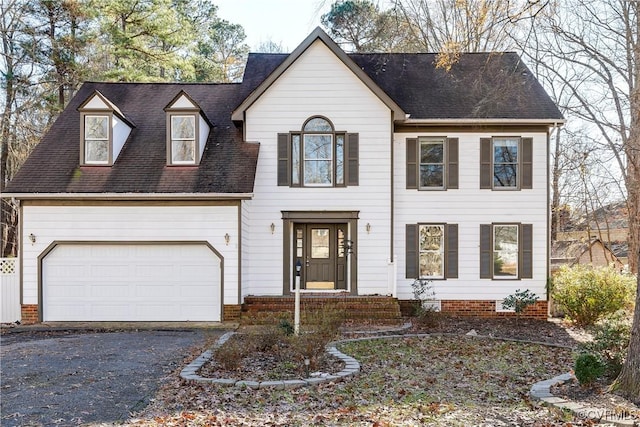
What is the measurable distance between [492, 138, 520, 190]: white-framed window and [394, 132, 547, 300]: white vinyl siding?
25cm

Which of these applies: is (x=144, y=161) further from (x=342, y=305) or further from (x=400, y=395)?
(x=400, y=395)

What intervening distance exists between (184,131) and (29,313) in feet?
20.4

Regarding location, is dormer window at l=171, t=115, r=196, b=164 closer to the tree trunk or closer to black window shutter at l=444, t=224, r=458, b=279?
black window shutter at l=444, t=224, r=458, b=279

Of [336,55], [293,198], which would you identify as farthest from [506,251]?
[336,55]

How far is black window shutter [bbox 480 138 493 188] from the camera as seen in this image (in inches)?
635

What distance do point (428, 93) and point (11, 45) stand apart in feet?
59.6

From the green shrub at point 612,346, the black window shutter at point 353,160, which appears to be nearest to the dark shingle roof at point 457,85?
the black window shutter at point 353,160

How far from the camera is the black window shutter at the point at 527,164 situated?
1611 centimetres

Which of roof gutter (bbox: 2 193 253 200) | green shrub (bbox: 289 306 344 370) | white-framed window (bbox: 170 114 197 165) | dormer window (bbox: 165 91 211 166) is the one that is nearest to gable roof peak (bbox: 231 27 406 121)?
dormer window (bbox: 165 91 211 166)

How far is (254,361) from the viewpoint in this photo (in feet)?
29.2

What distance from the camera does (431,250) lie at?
A: 53.3 feet

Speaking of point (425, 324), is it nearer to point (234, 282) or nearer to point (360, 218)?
point (360, 218)

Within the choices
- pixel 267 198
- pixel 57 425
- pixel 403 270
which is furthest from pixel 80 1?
pixel 57 425

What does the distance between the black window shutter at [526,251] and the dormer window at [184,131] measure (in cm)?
941
